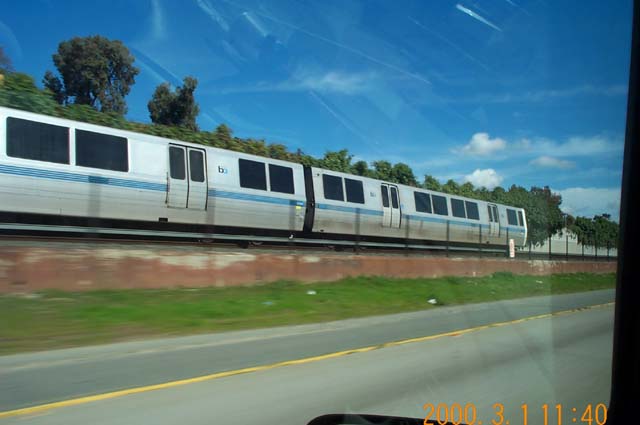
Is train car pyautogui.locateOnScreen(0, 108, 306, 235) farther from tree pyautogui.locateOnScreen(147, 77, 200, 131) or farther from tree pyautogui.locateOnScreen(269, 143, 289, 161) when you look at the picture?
tree pyautogui.locateOnScreen(147, 77, 200, 131)

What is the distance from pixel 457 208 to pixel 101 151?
61.1 feet

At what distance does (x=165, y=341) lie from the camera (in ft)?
33.3

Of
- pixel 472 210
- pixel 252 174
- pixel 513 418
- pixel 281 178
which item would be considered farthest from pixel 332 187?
pixel 513 418

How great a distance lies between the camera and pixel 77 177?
51.5 ft

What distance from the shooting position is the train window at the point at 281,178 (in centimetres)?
2116

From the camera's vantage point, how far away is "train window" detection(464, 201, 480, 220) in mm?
30234

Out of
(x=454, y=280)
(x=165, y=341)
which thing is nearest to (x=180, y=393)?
(x=165, y=341)

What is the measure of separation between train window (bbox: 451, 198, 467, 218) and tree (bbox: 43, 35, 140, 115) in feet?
56.3

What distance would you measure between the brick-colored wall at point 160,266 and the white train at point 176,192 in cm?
144

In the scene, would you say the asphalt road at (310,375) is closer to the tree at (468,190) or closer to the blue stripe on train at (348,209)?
the blue stripe on train at (348,209)

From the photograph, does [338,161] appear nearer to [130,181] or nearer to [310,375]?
[130,181]

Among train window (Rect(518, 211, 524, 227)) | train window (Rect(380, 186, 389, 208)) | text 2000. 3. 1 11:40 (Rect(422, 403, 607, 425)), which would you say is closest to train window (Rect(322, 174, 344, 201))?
train window (Rect(380, 186, 389, 208))

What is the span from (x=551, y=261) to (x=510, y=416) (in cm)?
2384

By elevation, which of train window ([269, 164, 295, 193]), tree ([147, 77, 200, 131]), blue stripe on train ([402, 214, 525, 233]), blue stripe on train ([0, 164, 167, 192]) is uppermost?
tree ([147, 77, 200, 131])
